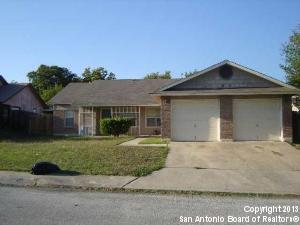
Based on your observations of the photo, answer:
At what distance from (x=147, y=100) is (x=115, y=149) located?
47.9ft

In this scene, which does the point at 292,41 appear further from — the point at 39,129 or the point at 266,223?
the point at 266,223

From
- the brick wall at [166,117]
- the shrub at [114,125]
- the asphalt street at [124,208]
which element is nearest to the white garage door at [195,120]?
the brick wall at [166,117]

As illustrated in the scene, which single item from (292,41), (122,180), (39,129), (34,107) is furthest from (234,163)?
(34,107)

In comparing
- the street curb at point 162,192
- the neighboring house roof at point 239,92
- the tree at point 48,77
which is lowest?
the street curb at point 162,192

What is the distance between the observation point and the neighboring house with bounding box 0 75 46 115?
35.3 metres

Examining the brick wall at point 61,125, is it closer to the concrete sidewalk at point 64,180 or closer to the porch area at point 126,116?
the porch area at point 126,116

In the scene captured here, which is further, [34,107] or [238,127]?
[34,107]

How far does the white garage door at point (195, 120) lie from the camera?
22328 mm

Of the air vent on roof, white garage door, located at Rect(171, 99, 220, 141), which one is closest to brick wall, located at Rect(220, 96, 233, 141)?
white garage door, located at Rect(171, 99, 220, 141)

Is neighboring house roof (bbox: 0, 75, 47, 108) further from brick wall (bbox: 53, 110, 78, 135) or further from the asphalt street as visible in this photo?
the asphalt street

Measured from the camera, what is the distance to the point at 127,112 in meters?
32.7

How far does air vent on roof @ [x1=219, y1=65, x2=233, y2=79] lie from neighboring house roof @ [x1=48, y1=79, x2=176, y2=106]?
9.91 meters

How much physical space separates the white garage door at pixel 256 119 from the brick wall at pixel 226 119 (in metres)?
0.27

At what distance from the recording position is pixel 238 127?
22219 mm
